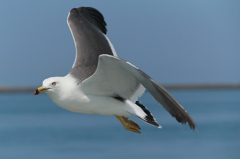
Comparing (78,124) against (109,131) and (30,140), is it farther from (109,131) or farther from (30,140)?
(30,140)

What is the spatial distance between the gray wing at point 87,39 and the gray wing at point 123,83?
1.36 ft

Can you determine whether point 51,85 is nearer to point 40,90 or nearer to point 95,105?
point 40,90

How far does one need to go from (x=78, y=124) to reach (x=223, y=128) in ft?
34.1

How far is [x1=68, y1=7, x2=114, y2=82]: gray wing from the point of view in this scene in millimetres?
8414

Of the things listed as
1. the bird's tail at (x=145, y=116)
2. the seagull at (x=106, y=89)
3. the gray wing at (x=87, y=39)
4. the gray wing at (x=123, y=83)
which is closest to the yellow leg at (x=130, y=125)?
the seagull at (x=106, y=89)

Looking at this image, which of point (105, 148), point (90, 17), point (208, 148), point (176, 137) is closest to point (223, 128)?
point (176, 137)

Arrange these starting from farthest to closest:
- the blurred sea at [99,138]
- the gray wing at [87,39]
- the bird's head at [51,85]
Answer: the blurred sea at [99,138] < the gray wing at [87,39] < the bird's head at [51,85]

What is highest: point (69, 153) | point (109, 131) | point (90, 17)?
point (109, 131)

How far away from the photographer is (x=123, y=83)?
7.64 metres

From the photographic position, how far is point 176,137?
33.7 metres

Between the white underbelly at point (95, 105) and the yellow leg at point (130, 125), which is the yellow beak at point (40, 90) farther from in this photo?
the yellow leg at point (130, 125)

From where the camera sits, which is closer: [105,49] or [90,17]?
[105,49]

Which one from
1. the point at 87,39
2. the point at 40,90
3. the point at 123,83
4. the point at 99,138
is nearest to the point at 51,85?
the point at 40,90

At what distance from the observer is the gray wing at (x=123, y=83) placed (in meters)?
6.52
